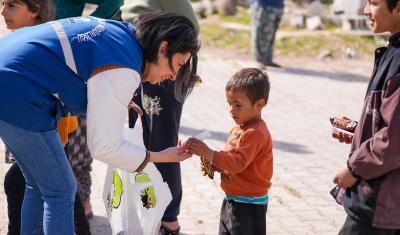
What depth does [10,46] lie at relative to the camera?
10.0 ft

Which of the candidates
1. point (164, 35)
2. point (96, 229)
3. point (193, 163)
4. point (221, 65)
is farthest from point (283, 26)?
point (164, 35)

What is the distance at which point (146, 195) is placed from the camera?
3881 millimetres

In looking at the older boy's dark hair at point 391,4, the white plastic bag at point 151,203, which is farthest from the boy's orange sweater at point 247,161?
the older boy's dark hair at point 391,4

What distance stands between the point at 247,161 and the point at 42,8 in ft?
5.21

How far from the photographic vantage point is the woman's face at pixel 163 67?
312cm

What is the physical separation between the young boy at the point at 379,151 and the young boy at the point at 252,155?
68cm

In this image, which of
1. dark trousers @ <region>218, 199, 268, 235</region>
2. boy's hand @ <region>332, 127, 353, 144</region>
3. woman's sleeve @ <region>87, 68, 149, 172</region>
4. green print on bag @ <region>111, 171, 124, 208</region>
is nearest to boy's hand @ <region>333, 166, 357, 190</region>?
boy's hand @ <region>332, 127, 353, 144</region>

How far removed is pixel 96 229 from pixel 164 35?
2.06 meters

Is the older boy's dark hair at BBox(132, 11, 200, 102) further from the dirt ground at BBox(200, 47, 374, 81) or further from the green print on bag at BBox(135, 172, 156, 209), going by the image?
the dirt ground at BBox(200, 47, 374, 81)

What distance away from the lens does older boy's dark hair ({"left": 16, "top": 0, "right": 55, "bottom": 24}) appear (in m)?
4.07

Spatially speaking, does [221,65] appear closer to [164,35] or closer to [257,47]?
[257,47]

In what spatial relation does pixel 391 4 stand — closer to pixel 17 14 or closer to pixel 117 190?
pixel 117 190

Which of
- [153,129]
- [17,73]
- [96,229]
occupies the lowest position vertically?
[96,229]

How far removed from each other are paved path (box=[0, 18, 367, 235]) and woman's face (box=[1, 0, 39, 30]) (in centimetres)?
119
